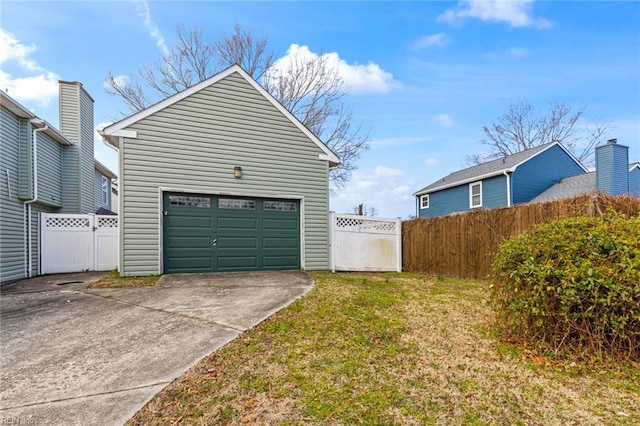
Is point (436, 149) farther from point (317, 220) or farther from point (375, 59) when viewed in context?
point (317, 220)

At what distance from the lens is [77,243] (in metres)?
9.65

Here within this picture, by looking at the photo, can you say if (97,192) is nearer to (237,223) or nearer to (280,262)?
(237,223)

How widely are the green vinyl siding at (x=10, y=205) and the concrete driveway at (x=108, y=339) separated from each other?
1.89 meters

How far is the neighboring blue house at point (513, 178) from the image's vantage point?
14.3 m

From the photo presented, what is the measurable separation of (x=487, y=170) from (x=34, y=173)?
17.7 m

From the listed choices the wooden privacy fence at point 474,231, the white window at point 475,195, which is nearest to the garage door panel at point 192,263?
the wooden privacy fence at point 474,231

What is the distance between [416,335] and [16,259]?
10203 mm

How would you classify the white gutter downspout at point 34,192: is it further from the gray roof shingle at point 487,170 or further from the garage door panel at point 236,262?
the gray roof shingle at point 487,170

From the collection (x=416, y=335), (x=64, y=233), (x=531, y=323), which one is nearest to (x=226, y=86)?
(x=64, y=233)

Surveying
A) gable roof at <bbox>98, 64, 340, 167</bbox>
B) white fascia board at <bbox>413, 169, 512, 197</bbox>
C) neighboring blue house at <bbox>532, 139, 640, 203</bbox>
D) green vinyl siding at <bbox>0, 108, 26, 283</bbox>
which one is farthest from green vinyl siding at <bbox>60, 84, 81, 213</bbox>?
neighboring blue house at <bbox>532, 139, 640, 203</bbox>

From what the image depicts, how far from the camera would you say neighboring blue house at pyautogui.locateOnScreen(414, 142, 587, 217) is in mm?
14281

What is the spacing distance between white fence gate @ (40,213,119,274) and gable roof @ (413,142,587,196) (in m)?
15.4

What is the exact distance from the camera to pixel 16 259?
834cm

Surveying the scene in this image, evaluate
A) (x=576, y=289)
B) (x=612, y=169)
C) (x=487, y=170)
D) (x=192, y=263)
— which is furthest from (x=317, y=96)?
(x=576, y=289)
